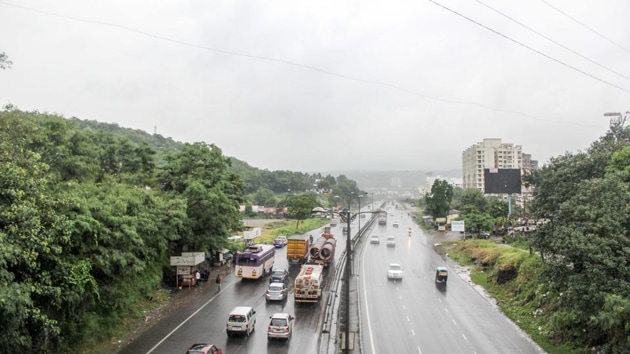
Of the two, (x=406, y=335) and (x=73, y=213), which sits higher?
(x=73, y=213)

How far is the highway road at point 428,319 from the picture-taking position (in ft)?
81.4

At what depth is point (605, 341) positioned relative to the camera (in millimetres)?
22688

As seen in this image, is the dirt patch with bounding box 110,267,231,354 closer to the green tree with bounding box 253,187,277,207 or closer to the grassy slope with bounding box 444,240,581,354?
the grassy slope with bounding box 444,240,581,354

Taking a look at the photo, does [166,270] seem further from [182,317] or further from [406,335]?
[406,335]

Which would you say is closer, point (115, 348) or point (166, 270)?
point (115, 348)

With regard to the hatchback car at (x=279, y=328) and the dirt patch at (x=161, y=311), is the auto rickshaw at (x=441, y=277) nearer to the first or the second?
the dirt patch at (x=161, y=311)

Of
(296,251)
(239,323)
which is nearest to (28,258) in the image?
(239,323)

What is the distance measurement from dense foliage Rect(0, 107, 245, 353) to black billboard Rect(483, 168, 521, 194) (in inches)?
1766

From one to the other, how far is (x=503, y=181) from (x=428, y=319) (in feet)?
155

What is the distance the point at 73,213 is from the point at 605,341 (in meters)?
25.8

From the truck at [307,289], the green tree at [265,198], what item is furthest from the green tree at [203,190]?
the green tree at [265,198]

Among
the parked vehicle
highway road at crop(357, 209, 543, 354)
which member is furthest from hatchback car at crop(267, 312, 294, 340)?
the parked vehicle

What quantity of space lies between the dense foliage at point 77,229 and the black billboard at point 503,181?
1766 inches

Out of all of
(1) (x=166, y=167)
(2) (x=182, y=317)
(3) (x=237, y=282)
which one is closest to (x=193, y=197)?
(1) (x=166, y=167)
